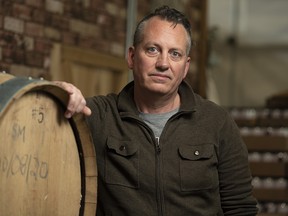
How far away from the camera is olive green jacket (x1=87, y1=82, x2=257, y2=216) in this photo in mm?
2104

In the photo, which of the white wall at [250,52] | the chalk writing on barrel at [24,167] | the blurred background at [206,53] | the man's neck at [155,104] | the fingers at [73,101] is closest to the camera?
the chalk writing on barrel at [24,167]

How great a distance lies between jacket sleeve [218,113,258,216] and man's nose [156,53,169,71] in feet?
1.01

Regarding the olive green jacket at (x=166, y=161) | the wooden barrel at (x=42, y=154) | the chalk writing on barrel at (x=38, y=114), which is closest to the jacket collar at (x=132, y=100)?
the olive green jacket at (x=166, y=161)

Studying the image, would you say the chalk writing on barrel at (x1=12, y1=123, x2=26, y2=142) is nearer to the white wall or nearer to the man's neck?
the man's neck

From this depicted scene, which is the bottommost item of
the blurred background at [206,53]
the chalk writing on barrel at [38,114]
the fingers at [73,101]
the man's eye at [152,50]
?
the chalk writing on barrel at [38,114]

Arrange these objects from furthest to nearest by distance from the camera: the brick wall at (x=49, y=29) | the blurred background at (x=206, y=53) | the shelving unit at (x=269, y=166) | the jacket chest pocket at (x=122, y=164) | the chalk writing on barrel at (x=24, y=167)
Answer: the shelving unit at (x=269, y=166)
the blurred background at (x=206, y=53)
the brick wall at (x=49, y=29)
the jacket chest pocket at (x=122, y=164)
the chalk writing on barrel at (x=24, y=167)

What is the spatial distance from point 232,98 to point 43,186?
5560 millimetres

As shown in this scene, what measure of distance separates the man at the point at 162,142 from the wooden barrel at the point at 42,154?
136 mm

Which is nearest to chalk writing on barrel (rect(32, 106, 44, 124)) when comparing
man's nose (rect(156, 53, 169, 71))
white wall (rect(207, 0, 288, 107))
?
man's nose (rect(156, 53, 169, 71))

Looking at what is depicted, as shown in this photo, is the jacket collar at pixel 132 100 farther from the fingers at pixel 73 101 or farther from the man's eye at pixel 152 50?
the fingers at pixel 73 101

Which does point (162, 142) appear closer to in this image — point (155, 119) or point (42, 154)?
point (155, 119)

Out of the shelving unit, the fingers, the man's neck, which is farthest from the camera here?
the shelving unit

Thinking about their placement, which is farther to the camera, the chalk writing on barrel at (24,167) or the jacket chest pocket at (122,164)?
the jacket chest pocket at (122,164)

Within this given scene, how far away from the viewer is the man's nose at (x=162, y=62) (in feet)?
6.89
